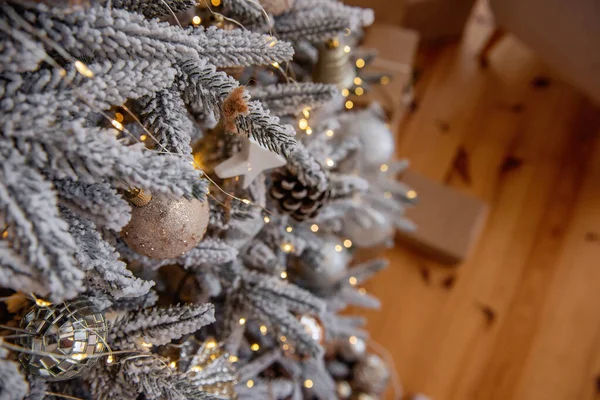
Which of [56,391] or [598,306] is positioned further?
[598,306]

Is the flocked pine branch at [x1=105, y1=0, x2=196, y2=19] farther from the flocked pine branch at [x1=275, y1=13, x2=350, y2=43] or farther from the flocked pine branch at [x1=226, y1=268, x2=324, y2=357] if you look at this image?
the flocked pine branch at [x1=226, y1=268, x2=324, y2=357]

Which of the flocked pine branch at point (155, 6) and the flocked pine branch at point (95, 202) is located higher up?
the flocked pine branch at point (155, 6)

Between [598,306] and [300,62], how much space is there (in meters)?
1.15

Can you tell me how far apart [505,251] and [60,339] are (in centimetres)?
129

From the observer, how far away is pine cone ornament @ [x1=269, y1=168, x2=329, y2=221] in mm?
571

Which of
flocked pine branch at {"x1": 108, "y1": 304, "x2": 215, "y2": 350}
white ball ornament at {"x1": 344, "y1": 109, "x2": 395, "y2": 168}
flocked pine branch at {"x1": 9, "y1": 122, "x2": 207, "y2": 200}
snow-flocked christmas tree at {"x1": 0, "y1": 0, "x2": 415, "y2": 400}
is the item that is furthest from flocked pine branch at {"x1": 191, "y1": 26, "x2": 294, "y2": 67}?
white ball ornament at {"x1": 344, "y1": 109, "x2": 395, "y2": 168}

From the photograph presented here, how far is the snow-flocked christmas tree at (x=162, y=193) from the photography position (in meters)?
0.33

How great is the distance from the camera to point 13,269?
0.33 meters

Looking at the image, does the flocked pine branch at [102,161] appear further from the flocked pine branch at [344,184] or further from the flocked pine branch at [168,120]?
the flocked pine branch at [344,184]

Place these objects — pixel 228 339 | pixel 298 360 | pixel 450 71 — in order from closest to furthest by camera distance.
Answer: pixel 228 339
pixel 298 360
pixel 450 71

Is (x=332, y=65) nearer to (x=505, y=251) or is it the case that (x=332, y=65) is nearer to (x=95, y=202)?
(x=95, y=202)

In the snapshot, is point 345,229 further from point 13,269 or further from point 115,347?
point 13,269

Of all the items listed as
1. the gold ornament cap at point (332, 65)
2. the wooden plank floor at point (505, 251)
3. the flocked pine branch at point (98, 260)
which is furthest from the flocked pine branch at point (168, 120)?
the wooden plank floor at point (505, 251)

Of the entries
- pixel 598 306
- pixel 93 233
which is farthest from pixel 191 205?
pixel 598 306
